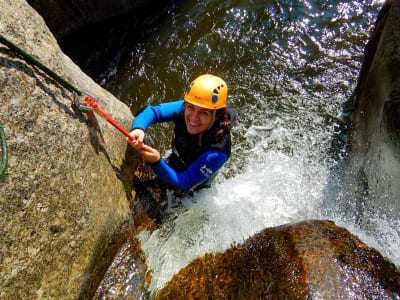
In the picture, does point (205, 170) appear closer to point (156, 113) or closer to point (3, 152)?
point (156, 113)

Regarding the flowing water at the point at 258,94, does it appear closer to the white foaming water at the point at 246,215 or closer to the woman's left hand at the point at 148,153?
the white foaming water at the point at 246,215

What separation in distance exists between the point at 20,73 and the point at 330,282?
9.37 feet

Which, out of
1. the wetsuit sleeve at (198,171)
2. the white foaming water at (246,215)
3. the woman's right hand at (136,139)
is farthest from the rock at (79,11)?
the wetsuit sleeve at (198,171)

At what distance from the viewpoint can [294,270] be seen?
2.37m

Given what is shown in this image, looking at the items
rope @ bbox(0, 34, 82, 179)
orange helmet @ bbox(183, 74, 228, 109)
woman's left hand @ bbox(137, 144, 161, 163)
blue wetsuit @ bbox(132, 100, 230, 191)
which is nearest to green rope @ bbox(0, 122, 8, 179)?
rope @ bbox(0, 34, 82, 179)

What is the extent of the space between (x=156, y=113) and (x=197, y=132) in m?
0.66

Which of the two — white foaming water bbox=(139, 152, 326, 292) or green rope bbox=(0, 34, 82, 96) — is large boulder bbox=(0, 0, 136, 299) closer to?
green rope bbox=(0, 34, 82, 96)

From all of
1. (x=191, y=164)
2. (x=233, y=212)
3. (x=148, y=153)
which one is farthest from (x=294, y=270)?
(x=148, y=153)

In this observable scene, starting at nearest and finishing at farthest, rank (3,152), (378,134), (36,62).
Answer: (3,152), (36,62), (378,134)

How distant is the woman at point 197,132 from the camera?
281 cm

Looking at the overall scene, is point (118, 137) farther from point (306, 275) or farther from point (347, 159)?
point (347, 159)

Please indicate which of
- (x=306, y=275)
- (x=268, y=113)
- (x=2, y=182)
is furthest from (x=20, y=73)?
(x=268, y=113)

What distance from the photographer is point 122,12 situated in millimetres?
6895

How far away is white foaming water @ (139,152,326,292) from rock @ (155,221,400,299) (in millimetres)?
226
